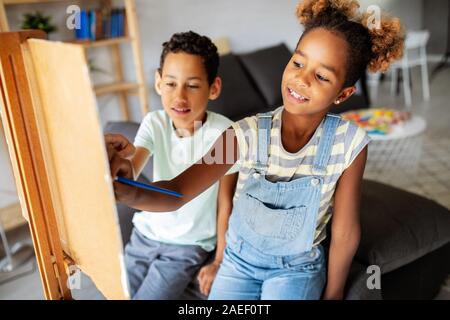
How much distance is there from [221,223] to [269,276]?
14 centimetres

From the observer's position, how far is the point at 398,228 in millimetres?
1066

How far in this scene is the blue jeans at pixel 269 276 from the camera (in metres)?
0.80

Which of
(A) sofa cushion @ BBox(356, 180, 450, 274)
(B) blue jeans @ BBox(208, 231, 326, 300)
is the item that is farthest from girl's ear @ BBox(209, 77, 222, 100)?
(A) sofa cushion @ BBox(356, 180, 450, 274)

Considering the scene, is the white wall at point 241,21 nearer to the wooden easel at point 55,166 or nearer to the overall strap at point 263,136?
the overall strap at point 263,136

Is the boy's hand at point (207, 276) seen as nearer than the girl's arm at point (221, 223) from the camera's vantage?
No

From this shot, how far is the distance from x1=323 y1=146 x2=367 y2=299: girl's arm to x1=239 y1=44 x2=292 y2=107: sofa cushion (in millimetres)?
158

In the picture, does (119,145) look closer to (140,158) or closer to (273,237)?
(140,158)

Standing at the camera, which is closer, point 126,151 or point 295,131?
point 126,151

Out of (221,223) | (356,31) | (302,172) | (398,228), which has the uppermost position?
(356,31)

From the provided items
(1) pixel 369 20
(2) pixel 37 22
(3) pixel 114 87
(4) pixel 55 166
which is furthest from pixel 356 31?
(3) pixel 114 87

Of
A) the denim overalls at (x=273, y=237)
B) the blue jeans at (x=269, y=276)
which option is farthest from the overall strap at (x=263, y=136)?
the blue jeans at (x=269, y=276)

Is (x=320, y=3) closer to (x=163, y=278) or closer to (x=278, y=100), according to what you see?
(x=278, y=100)

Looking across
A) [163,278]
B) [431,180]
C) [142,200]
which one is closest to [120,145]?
[142,200]

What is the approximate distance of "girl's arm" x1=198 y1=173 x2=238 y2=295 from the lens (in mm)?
710
